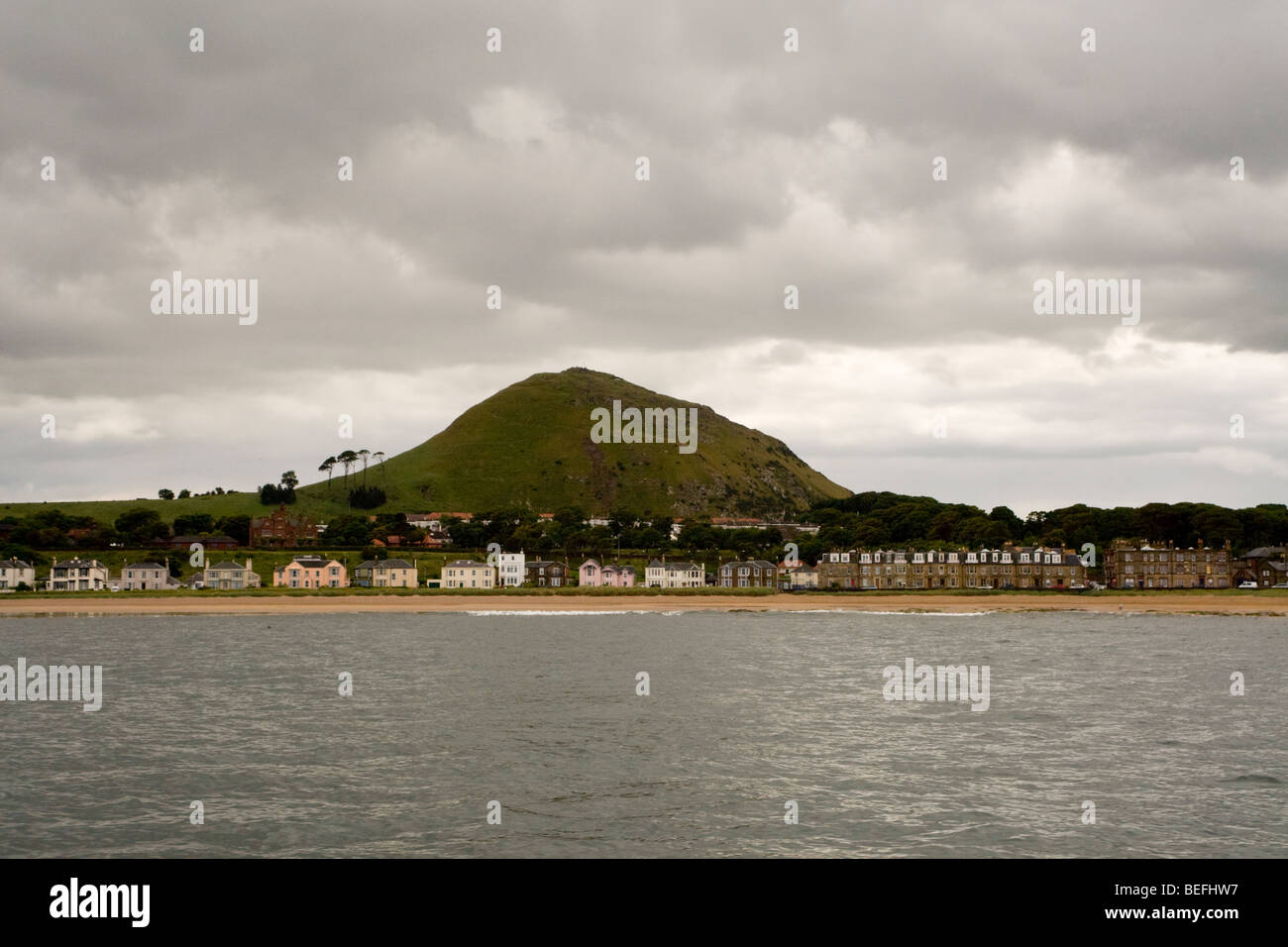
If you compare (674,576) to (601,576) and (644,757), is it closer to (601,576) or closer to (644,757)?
(601,576)

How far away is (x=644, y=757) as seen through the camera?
33812 millimetres

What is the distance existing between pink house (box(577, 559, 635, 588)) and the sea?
116663 millimetres

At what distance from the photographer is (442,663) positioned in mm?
66438

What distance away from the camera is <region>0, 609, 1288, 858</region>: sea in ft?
79.3

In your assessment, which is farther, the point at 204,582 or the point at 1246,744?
the point at 204,582

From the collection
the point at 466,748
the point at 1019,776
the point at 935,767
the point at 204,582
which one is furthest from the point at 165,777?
the point at 204,582

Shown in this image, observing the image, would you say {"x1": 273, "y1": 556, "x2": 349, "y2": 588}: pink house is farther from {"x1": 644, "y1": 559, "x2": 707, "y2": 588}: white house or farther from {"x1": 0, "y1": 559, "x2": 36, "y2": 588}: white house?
{"x1": 644, "y1": 559, "x2": 707, "y2": 588}: white house

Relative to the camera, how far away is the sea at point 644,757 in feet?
79.3

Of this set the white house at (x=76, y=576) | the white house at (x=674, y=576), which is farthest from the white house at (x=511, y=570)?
the white house at (x=76, y=576)
